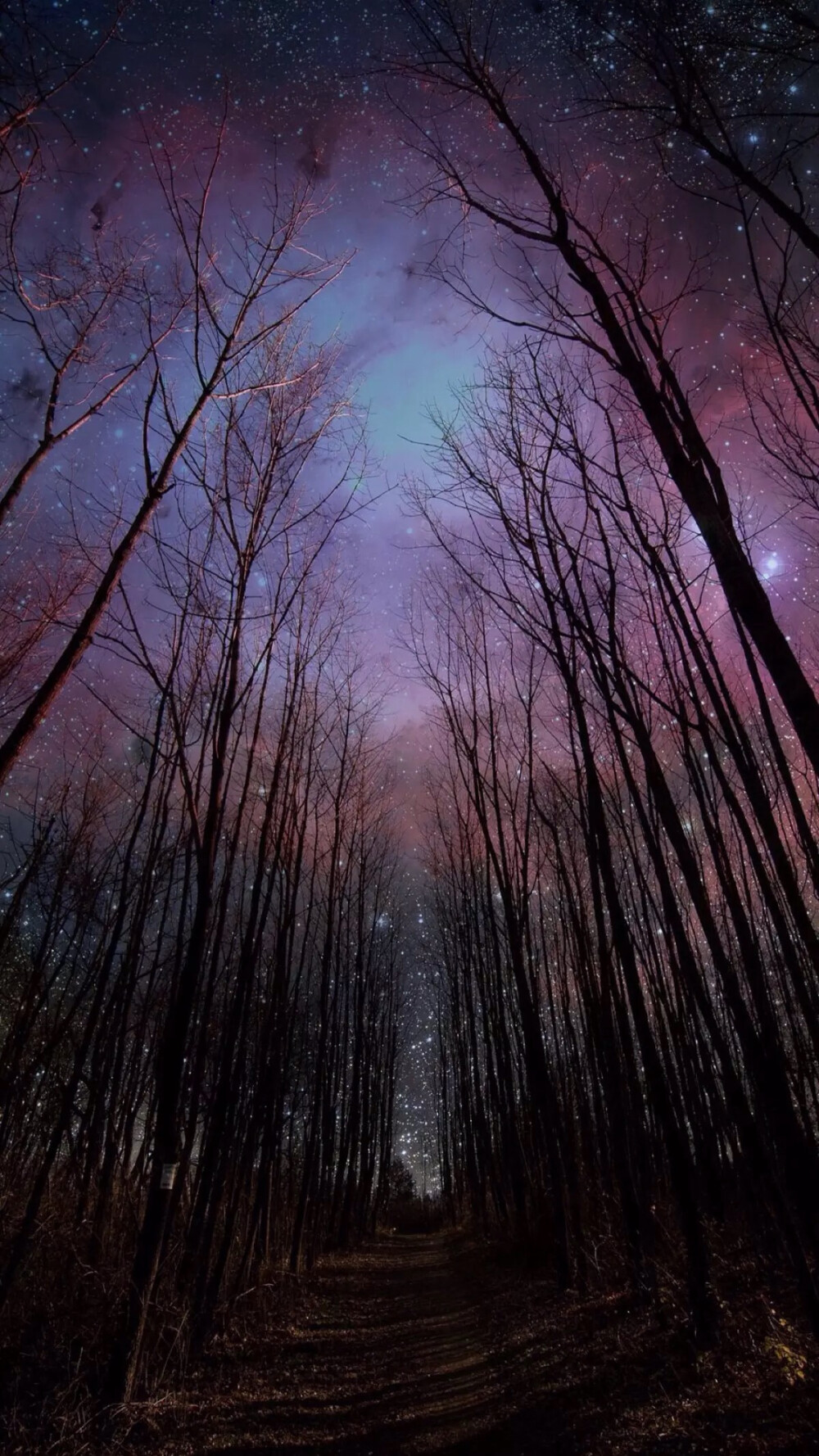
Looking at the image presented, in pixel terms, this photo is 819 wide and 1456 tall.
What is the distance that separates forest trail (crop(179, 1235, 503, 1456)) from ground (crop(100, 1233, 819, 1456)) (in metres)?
0.02

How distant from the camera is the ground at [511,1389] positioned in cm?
304

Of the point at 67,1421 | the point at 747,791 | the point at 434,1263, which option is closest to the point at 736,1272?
the point at 747,791

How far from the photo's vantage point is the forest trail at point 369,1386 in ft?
12.2

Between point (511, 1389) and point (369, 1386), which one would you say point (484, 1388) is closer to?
point (511, 1389)

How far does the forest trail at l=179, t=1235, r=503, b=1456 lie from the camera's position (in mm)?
3705

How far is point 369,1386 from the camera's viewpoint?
483cm

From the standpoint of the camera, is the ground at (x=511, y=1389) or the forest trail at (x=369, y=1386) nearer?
the ground at (x=511, y=1389)

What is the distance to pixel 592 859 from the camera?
18.4ft

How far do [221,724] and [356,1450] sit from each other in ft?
13.8

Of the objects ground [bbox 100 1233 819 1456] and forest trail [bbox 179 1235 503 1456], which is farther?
forest trail [bbox 179 1235 503 1456]

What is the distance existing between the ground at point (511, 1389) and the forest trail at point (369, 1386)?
0.05ft

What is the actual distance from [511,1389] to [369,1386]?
1262mm

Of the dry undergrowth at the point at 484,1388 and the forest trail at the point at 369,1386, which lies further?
the forest trail at the point at 369,1386

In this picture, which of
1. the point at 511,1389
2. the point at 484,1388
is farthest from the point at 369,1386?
the point at 511,1389
